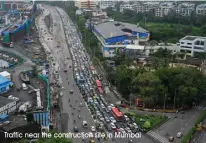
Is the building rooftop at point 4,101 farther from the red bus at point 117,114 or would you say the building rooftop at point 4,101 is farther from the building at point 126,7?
the building at point 126,7

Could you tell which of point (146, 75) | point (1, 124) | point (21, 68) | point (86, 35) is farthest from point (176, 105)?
point (86, 35)

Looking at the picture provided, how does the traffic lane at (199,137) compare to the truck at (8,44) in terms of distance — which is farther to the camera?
the truck at (8,44)

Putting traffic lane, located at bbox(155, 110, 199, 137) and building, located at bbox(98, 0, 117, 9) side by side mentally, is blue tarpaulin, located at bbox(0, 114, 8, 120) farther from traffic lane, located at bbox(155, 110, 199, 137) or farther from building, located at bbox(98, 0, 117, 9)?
building, located at bbox(98, 0, 117, 9)

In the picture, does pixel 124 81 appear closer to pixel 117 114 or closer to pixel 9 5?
pixel 117 114

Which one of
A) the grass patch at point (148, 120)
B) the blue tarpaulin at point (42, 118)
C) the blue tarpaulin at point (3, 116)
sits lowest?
the grass patch at point (148, 120)

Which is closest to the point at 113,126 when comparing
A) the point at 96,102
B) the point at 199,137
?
the point at 96,102

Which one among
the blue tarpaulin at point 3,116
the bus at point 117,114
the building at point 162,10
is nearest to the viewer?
the blue tarpaulin at point 3,116

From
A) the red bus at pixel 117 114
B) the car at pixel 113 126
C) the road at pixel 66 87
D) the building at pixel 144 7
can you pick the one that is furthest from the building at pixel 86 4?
the car at pixel 113 126
